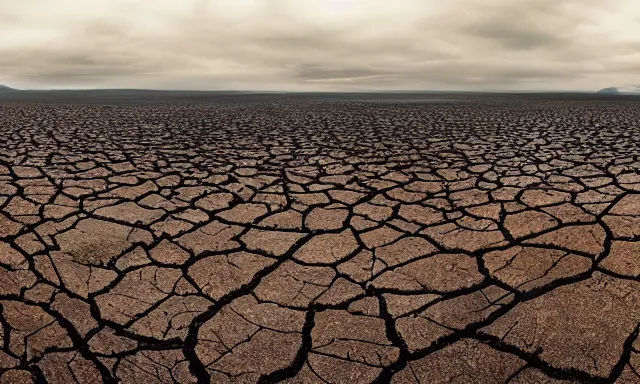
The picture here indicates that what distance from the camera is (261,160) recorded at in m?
5.32

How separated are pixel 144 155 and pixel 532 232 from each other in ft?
15.6

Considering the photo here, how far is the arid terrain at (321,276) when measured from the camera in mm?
1678

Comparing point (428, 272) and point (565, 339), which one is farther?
point (428, 272)

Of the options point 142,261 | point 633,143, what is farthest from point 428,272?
point 633,143

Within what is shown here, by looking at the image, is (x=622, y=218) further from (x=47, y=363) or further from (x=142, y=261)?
(x=47, y=363)

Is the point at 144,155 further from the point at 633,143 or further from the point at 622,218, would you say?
the point at 633,143

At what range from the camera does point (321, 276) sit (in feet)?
7.55

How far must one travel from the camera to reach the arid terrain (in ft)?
5.50

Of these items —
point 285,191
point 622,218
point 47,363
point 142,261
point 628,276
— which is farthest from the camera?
point 285,191

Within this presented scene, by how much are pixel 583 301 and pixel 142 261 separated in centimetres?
231

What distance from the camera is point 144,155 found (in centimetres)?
564

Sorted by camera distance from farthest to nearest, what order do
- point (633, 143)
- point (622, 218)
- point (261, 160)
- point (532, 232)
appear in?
point (633, 143)
point (261, 160)
point (622, 218)
point (532, 232)

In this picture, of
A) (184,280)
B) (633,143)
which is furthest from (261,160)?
(633,143)

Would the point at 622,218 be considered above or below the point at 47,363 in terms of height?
above
